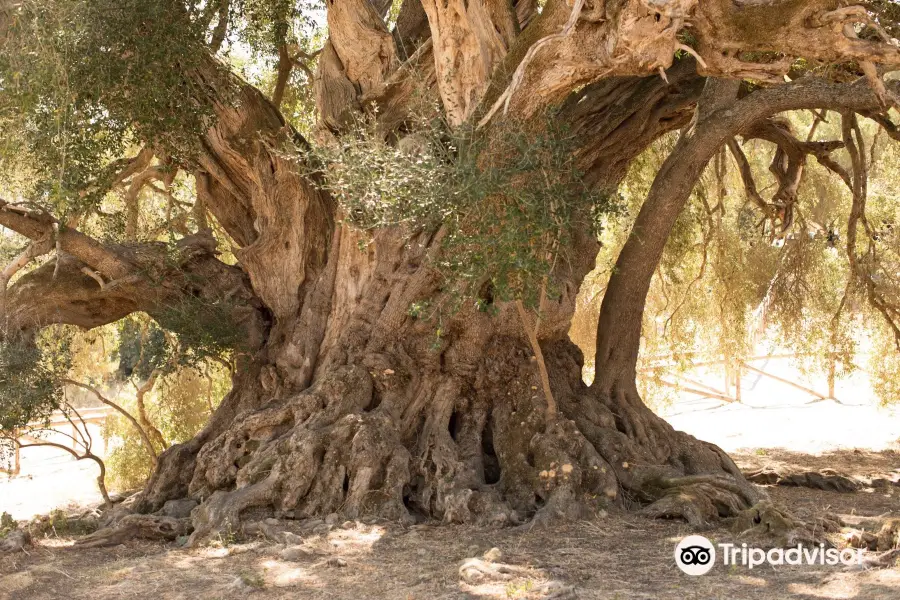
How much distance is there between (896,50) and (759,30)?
2.60 ft

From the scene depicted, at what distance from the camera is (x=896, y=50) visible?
5156 millimetres

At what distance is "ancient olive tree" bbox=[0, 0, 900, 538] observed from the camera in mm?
5629

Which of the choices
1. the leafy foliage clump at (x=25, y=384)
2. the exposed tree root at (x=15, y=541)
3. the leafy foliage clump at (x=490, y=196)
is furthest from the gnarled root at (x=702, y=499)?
the leafy foliage clump at (x=25, y=384)

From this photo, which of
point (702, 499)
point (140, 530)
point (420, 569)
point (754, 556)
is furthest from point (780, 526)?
point (140, 530)

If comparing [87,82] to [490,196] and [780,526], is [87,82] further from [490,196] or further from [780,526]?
[780,526]

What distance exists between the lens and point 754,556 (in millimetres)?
5445

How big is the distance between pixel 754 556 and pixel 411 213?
3052 mm

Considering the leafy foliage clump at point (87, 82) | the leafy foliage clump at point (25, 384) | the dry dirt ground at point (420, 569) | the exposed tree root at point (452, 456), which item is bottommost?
the dry dirt ground at point (420, 569)

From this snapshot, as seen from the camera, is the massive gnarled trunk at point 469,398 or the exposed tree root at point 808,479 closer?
the massive gnarled trunk at point 469,398

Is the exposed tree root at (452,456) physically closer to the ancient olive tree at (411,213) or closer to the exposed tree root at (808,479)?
the ancient olive tree at (411,213)

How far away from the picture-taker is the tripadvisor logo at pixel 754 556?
526 centimetres

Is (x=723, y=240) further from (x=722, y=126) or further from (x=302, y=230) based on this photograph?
(x=302, y=230)

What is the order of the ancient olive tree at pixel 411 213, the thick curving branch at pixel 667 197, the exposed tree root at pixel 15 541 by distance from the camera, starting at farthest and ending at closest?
the thick curving branch at pixel 667 197 < the exposed tree root at pixel 15 541 < the ancient olive tree at pixel 411 213

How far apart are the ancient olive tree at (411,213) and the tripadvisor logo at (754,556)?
88 cm
